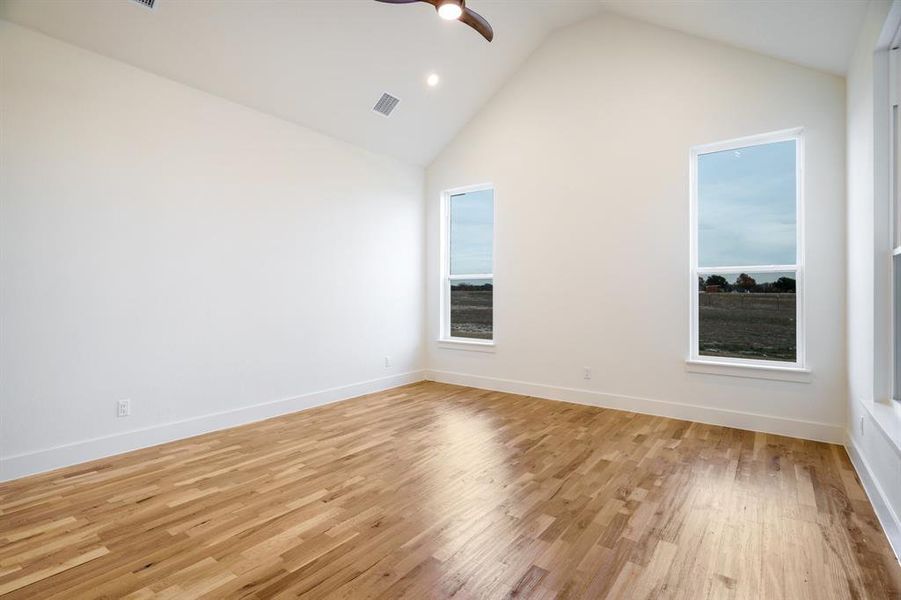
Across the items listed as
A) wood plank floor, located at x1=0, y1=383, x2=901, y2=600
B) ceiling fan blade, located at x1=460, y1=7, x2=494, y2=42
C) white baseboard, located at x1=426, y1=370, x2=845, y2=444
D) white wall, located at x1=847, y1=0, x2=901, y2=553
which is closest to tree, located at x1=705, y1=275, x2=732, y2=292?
white wall, located at x1=847, y1=0, x2=901, y2=553

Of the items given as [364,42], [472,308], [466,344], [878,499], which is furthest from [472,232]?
[878,499]

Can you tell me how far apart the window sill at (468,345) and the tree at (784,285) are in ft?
9.53

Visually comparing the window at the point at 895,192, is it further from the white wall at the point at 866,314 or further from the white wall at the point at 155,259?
the white wall at the point at 155,259

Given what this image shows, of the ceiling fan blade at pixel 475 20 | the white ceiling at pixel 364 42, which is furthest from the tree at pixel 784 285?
the ceiling fan blade at pixel 475 20

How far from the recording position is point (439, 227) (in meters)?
6.02

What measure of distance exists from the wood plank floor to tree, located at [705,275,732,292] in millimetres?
1300

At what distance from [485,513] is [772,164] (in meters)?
3.83

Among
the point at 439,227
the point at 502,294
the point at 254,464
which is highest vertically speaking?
the point at 439,227

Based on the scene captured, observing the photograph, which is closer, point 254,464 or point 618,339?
point 254,464

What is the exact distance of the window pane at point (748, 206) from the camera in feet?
12.5

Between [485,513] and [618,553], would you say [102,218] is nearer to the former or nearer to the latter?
[485,513]

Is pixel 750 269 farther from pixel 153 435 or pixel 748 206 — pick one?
pixel 153 435

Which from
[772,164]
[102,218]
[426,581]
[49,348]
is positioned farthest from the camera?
[772,164]

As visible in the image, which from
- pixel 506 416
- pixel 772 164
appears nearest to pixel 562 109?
pixel 772 164
